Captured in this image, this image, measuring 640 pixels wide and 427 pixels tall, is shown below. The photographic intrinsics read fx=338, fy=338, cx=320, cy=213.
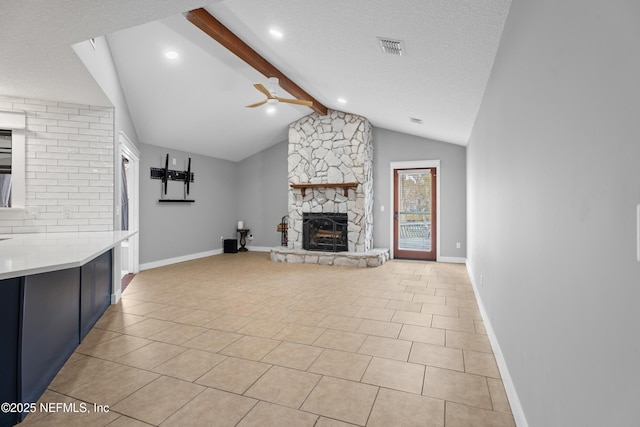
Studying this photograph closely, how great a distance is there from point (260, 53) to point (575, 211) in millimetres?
4337

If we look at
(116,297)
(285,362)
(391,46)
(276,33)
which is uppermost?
(276,33)

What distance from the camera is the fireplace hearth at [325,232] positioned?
7.10 meters

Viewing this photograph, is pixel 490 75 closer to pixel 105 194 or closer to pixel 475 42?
pixel 475 42

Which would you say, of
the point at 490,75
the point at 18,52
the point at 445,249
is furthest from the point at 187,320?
the point at 445,249

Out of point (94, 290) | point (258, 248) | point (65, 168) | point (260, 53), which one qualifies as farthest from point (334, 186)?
point (94, 290)

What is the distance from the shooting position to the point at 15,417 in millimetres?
1856

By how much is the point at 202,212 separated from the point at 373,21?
608cm

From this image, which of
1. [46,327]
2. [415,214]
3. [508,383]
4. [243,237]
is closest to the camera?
[508,383]

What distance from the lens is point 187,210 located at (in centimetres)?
734

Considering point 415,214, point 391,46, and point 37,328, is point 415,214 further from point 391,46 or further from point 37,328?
point 37,328

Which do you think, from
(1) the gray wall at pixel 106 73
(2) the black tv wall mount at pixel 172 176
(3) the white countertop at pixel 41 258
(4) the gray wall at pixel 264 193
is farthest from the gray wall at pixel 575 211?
(4) the gray wall at pixel 264 193

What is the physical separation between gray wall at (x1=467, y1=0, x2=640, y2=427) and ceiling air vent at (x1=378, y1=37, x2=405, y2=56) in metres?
1.15

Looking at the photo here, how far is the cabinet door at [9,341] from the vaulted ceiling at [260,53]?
163cm

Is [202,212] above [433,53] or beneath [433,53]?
beneath
